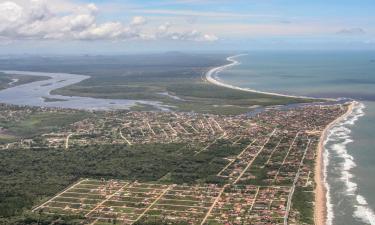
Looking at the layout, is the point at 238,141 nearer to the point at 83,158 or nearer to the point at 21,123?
the point at 83,158

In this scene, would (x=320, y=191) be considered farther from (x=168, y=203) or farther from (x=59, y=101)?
(x=59, y=101)

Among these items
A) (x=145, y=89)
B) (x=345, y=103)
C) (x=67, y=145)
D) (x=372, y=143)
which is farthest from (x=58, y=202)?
(x=145, y=89)

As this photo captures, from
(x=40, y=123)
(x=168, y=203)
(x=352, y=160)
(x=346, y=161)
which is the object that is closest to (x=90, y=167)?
(x=168, y=203)

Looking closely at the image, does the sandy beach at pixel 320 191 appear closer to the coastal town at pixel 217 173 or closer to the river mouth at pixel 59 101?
the coastal town at pixel 217 173

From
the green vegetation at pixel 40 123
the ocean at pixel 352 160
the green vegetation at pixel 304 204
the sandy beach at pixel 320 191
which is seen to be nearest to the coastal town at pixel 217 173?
the green vegetation at pixel 304 204

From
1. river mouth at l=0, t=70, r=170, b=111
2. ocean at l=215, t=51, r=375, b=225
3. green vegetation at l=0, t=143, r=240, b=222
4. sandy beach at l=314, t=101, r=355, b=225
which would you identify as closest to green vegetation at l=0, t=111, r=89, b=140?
river mouth at l=0, t=70, r=170, b=111

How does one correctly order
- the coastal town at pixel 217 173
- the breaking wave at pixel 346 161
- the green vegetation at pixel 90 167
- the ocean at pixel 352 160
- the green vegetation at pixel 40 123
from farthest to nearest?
the green vegetation at pixel 40 123
the green vegetation at pixel 90 167
the coastal town at pixel 217 173
the ocean at pixel 352 160
the breaking wave at pixel 346 161

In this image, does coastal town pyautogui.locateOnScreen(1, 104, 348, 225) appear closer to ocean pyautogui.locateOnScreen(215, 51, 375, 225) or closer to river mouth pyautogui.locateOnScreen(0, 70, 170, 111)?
ocean pyautogui.locateOnScreen(215, 51, 375, 225)
